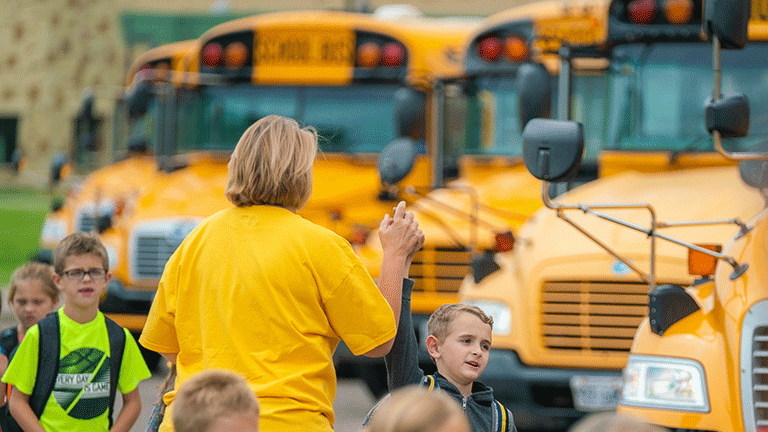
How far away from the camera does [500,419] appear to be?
2.68 metres

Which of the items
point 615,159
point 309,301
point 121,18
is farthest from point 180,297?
point 121,18

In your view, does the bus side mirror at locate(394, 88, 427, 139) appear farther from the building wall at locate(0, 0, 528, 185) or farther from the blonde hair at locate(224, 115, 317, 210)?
the building wall at locate(0, 0, 528, 185)

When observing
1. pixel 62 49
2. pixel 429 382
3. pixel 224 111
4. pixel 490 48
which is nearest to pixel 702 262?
pixel 429 382

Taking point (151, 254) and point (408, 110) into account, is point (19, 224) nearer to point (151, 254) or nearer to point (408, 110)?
point (151, 254)

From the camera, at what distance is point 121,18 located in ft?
104

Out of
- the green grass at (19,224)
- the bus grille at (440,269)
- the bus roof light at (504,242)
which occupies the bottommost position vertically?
the green grass at (19,224)

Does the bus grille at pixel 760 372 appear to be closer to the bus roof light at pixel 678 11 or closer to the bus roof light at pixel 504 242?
the bus roof light at pixel 504 242

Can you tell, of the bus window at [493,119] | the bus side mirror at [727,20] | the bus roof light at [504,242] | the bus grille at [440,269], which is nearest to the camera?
Answer: the bus side mirror at [727,20]

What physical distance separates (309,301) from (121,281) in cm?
640

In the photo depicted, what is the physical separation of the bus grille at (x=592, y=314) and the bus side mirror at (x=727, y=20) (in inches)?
61.9

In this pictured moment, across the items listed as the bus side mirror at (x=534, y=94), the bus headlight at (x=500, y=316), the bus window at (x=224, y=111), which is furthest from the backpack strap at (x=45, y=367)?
the bus window at (x=224, y=111)

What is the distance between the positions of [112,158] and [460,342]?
9902 millimetres

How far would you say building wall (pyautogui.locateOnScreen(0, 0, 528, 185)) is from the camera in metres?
31.2

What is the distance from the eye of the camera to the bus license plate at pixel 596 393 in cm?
516
